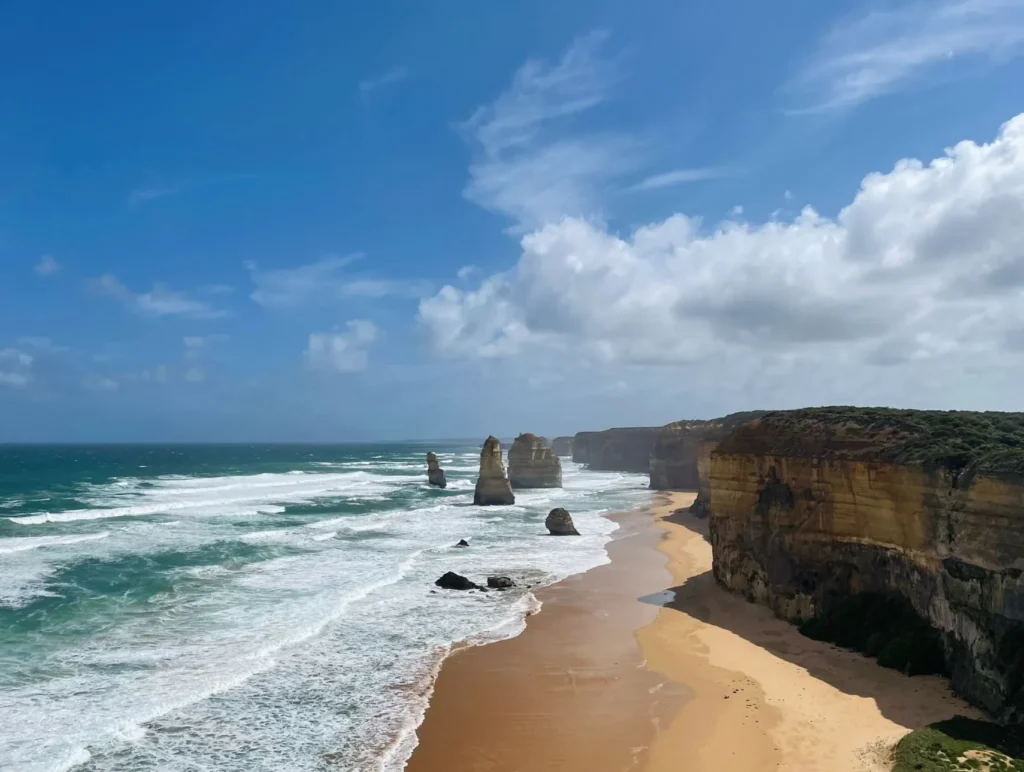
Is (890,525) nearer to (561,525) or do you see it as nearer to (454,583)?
(454,583)

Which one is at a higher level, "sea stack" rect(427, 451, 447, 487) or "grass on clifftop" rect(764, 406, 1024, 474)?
"grass on clifftop" rect(764, 406, 1024, 474)

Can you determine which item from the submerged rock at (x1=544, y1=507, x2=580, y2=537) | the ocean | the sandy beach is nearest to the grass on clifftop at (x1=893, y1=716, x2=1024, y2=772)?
the sandy beach

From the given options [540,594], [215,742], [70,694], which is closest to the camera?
[215,742]

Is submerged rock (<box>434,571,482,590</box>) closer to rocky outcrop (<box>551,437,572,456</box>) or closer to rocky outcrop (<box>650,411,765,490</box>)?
rocky outcrop (<box>650,411,765,490</box>)

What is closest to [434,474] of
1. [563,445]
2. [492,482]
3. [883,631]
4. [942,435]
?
[492,482]

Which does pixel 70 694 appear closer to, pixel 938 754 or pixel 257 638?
pixel 257 638

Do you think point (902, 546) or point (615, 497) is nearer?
point (902, 546)

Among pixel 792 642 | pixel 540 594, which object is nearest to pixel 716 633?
pixel 792 642
